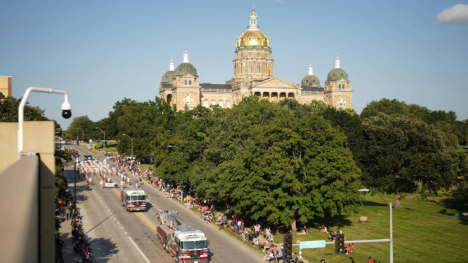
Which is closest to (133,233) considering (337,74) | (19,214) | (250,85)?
(19,214)

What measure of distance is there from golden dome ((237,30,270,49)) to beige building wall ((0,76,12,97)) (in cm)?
10552

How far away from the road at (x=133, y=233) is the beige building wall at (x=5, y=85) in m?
15.8

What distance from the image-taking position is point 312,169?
41.4m

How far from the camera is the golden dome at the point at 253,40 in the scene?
155375 millimetres

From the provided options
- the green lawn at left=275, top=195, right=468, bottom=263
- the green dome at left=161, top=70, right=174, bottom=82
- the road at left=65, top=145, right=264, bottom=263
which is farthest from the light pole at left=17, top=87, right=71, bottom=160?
the green dome at left=161, top=70, right=174, bottom=82

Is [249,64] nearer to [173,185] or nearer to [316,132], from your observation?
[173,185]

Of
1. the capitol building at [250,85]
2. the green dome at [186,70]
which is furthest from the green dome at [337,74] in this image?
the green dome at [186,70]

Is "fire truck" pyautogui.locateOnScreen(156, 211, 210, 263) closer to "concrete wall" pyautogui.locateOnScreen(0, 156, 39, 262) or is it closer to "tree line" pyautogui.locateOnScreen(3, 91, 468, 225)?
"tree line" pyautogui.locateOnScreen(3, 91, 468, 225)

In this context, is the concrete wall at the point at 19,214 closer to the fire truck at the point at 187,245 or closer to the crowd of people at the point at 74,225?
the fire truck at the point at 187,245

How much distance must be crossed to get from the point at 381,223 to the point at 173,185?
3251cm

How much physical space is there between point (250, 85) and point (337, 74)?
39718 mm

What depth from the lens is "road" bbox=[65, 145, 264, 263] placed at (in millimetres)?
34375

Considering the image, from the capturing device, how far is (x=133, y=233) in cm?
4103

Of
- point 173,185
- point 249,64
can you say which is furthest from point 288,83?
point 173,185
